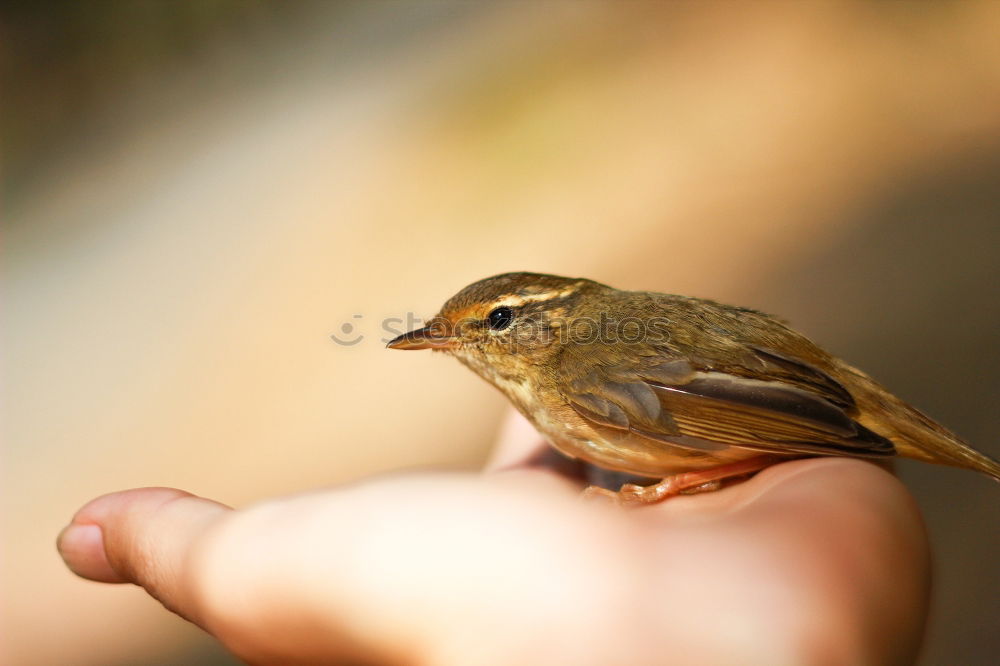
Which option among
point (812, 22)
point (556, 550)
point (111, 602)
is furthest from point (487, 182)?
point (556, 550)

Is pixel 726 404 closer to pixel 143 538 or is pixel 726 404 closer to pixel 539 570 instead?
pixel 539 570

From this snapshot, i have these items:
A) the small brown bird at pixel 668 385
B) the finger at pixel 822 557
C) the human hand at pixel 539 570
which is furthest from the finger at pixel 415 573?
the small brown bird at pixel 668 385

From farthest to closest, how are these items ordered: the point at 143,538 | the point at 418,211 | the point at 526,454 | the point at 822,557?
the point at 418,211
the point at 526,454
the point at 143,538
the point at 822,557

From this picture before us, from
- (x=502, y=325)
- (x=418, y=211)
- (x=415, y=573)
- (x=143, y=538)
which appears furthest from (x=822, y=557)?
(x=418, y=211)

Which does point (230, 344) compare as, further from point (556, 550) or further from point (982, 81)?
point (982, 81)

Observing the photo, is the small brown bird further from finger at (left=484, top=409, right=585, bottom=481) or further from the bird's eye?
finger at (left=484, top=409, right=585, bottom=481)

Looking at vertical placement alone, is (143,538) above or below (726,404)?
below
